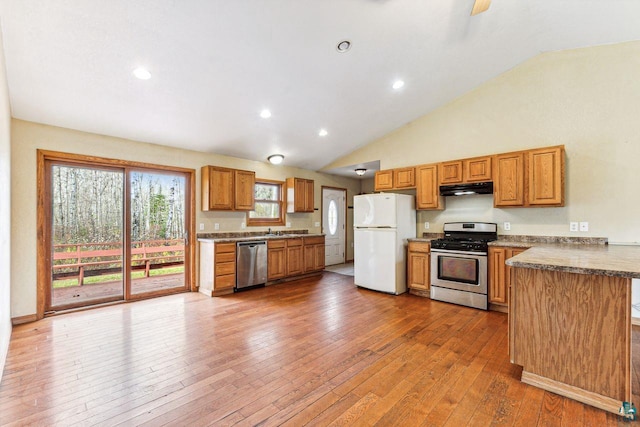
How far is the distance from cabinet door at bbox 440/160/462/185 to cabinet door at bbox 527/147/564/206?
858 millimetres

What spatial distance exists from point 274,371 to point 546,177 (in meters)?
3.89

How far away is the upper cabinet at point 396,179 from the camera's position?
4918 millimetres

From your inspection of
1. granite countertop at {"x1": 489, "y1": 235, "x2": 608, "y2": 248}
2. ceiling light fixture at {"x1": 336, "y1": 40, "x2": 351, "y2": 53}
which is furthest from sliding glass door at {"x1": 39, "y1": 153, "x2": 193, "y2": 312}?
granite countertop at {"x1": 489, "y1": 235, "x2": 608, "y2": 248}

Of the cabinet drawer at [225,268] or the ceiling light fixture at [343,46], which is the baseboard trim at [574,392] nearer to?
the ceiling light fixture at [343,46]

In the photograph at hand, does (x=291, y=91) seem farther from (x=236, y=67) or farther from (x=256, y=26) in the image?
(x=256, y=26)

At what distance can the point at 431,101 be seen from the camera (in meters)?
4.59

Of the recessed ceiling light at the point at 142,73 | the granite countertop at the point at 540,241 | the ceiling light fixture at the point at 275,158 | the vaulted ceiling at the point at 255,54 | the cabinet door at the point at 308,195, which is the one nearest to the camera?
the vaulted ceiling at the point at 255,54

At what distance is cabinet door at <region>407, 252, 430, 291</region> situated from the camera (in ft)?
14.6

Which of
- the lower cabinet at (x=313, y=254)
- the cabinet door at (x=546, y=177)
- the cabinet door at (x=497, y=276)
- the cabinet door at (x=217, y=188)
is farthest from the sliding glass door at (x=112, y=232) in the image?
the cabinet door at (x=546, y=177)

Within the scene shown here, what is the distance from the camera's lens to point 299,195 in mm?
6312

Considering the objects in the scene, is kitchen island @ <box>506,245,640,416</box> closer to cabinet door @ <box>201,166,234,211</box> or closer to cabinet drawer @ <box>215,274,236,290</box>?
cabinet drawer @ <box>215,274,236,290</box>

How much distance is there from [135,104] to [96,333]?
2.68 m

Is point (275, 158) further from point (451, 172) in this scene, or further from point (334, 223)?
point (451, 172)

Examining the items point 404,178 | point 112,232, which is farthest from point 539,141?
point 112,232
